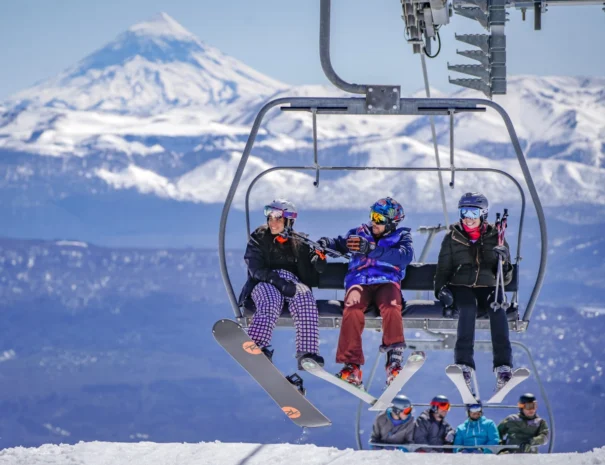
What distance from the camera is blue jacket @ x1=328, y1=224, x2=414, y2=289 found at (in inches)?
309

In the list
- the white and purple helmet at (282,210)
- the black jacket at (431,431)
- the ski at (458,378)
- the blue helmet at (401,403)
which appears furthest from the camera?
the black jacket at (431,431)

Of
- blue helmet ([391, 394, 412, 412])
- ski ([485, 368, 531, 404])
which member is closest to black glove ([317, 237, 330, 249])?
ski ([485, 368, 531, 404])

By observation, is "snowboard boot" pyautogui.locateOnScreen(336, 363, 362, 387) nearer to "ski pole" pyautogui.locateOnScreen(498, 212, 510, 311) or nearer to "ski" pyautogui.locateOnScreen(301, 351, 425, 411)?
"ski" pyautogui.locateOnScreen(301, 351, 425, 411)

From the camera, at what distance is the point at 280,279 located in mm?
7941

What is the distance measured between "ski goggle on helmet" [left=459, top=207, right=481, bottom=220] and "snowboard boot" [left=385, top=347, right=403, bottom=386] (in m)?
1.09

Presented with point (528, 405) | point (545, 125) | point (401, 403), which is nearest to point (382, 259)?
point (401, 403)

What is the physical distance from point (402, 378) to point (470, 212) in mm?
1315

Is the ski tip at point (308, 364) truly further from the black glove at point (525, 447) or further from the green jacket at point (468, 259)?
the black glove at point (525, 447)

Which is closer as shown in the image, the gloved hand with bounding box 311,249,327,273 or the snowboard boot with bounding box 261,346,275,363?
the snowboard boot with bounding box 261,346,275,363

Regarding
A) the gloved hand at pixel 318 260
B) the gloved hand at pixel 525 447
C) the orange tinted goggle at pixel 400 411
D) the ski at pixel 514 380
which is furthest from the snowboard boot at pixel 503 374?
the gloved hand at pixel 525 447

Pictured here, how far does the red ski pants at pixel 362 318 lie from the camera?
300 inches

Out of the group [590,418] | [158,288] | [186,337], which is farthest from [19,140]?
[590,418]

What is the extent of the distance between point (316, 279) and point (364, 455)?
5.29 feet

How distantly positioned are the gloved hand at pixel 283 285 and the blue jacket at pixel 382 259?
1.42ft
